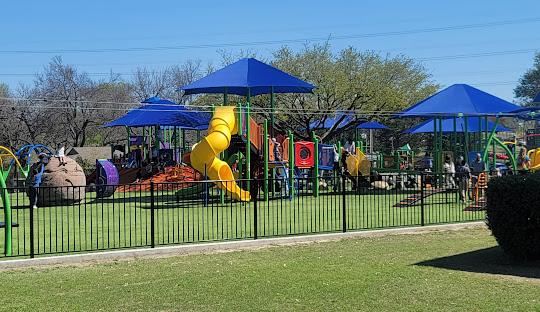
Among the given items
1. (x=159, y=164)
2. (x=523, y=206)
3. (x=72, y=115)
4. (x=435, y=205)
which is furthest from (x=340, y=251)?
(x=72, y=115)

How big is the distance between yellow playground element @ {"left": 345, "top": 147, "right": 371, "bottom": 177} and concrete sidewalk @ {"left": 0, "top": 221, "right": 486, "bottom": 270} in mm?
15535

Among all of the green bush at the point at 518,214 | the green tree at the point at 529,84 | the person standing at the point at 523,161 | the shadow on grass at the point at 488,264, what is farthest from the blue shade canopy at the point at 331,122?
the green tree at the point at 529,84

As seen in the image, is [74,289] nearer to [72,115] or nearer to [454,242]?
[454,242]

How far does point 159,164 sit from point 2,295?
27.3 metres

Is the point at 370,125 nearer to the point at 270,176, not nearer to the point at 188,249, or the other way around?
the point at 270,176

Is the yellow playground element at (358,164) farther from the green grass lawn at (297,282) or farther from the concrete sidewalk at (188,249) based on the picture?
the green grass lawn at (297,282)

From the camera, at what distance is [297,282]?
8500 mm

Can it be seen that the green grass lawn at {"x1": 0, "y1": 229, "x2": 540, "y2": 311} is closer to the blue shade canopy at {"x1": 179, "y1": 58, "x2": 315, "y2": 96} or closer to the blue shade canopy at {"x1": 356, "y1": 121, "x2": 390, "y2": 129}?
the blue shade canopy at {"x1": 179, "y1": 58, "x2": 315, "y2": 96}

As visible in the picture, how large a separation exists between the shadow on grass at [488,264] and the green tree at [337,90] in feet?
95.0

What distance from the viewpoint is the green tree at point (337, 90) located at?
41.2m

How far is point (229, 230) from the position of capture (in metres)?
14.3

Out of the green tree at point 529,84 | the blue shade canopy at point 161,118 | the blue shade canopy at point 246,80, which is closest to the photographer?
the blue shade canopy at point 246,80

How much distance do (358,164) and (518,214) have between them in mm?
20095

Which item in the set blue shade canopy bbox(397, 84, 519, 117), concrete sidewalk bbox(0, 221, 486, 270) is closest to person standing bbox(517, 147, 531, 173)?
blue shade canopy bbox(397, 84, 519, 117)
